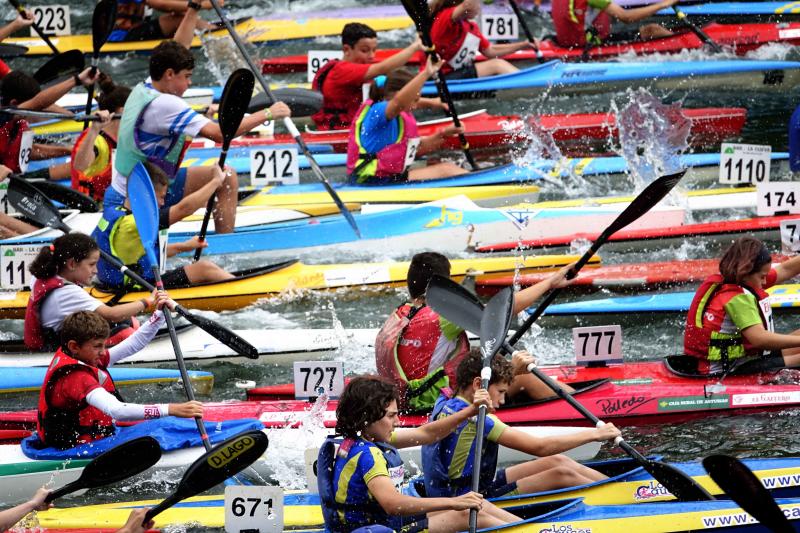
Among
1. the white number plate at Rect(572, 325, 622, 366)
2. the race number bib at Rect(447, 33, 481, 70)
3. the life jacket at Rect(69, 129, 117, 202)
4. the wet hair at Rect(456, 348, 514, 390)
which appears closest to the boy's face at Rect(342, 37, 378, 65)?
the race number bib at Rect(447, 33, 481, 70)

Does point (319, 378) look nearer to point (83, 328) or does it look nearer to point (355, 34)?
point (83, 328)

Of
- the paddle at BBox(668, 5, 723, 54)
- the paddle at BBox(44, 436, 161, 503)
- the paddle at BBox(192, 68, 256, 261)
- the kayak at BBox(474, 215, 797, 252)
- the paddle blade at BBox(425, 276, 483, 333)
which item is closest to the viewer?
the paddle at BBox(44, 436, 161, 503)

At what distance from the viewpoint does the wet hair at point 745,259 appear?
20.7 ft

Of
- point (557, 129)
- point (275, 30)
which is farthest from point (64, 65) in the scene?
point (275, 30)

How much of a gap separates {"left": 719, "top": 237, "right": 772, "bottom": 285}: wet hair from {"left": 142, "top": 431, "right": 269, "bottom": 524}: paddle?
8.97ft

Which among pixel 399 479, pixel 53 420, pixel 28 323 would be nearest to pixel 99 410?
pixel 53 420

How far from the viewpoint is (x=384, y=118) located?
9367 mm

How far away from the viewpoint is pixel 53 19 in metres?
13.2

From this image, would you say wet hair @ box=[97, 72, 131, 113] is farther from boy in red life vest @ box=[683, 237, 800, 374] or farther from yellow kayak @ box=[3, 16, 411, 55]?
yellow kayak @ box=[3, 16, 411, 55]

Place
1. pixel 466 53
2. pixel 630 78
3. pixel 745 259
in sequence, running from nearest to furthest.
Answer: pixel 745 259 < pixel 466 53 < pixel 630 78

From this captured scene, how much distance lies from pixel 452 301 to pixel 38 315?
247 centimetres

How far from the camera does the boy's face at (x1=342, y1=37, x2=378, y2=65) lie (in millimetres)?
10086

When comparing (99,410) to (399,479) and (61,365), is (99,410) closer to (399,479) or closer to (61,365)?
(61,365)

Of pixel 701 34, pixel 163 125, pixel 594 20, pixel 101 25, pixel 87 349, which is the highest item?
pixel 101 25
